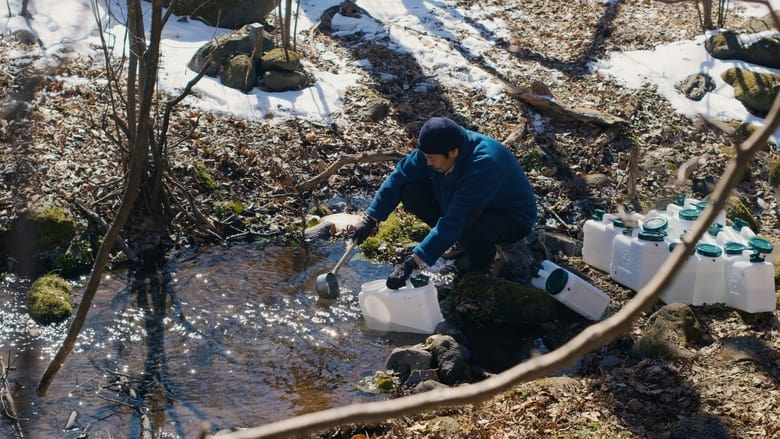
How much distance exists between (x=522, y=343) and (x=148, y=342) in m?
2.91

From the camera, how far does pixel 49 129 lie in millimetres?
9031

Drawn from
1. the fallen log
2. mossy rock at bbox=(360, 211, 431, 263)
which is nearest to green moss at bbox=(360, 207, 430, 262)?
mossy rock at bbox=(360, 211, 431, 263)

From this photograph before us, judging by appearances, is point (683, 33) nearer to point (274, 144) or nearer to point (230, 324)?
point (274, 144)

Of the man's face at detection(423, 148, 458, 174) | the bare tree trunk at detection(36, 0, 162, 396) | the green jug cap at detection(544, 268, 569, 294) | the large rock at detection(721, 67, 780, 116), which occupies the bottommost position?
the green jug cap at detection(544, 268, 569, 294)

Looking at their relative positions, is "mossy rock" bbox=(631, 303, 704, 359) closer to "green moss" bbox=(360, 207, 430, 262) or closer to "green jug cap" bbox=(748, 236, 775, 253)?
"green jug cap" bbox=(748, 236, 775, 253)

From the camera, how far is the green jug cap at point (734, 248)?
6.00 meters

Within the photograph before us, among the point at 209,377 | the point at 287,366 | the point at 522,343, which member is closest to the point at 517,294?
the point at 522,343

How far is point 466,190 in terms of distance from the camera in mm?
6188

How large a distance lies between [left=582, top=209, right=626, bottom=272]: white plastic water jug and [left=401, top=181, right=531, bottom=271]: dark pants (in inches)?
29.1

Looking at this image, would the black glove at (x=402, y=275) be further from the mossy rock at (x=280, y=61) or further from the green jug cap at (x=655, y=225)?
the mossy rock at (x=280, y=61)

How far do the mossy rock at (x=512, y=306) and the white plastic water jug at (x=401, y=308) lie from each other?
47 cm

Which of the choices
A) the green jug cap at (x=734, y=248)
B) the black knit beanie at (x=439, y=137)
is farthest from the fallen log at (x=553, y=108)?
the black knit beanie at (x=439, y=137)

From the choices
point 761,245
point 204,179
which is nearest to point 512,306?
point 761,245

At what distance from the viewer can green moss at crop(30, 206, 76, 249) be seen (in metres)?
7.38
